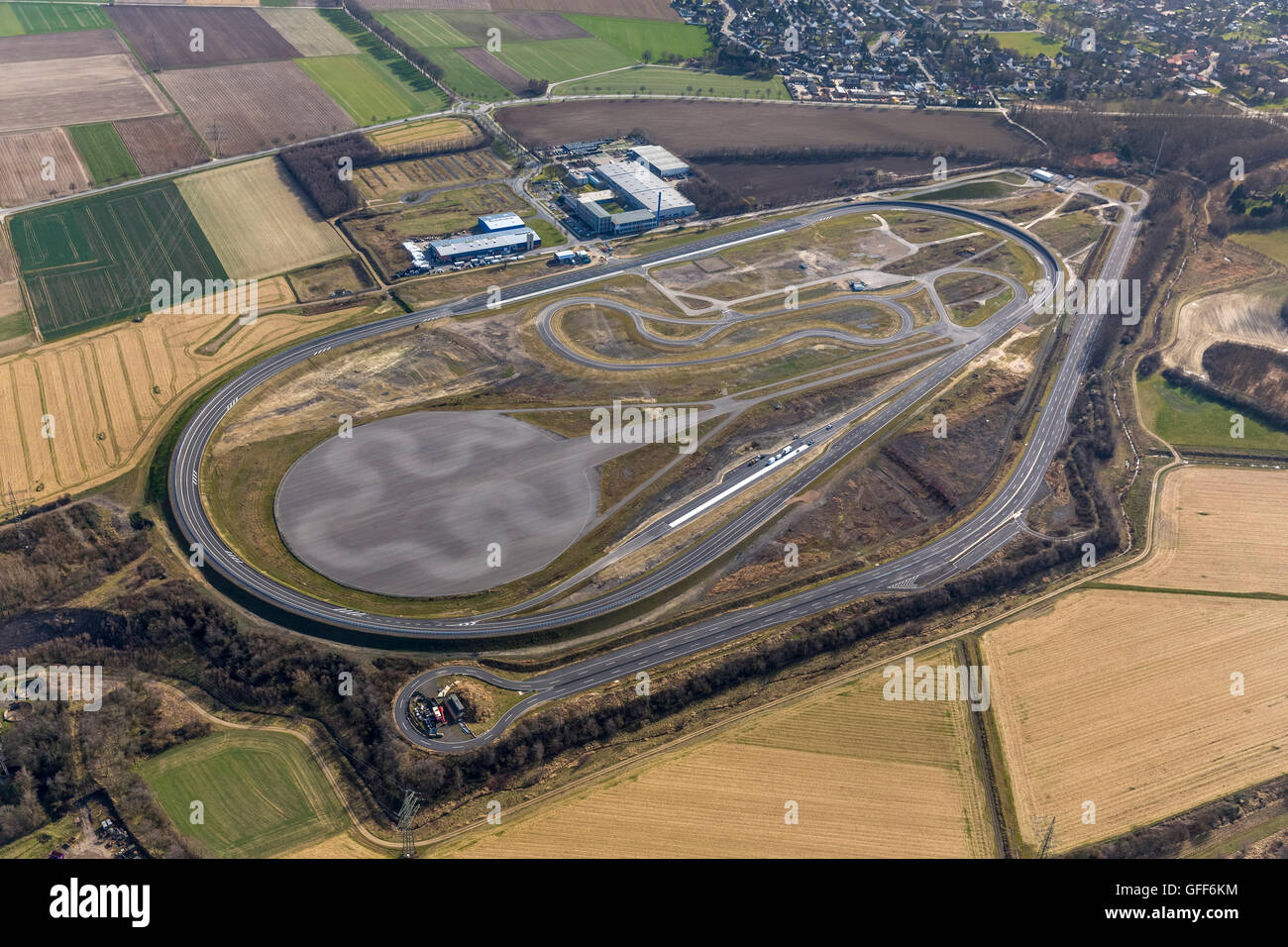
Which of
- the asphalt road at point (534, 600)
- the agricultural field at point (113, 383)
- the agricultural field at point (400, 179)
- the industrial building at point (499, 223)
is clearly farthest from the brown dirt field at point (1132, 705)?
the agricultural field at point (400, 179)

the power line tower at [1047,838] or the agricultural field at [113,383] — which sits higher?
the agricultural field at [113,383]

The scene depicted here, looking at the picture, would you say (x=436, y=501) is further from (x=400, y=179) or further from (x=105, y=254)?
(x=400, y=179)

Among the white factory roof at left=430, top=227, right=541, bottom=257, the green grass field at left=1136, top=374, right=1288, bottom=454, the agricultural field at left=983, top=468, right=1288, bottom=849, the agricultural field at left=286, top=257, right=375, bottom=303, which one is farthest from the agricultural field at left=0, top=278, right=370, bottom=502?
the green grass field at left=1136, top=374, right=1288, bottom=454

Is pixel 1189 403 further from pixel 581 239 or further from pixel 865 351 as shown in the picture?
pixel 581 239

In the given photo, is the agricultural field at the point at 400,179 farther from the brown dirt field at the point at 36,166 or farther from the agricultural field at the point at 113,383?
the brown dirt field at the point at 36,166

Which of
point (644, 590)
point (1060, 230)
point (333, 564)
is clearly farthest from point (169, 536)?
point (1060, 230)

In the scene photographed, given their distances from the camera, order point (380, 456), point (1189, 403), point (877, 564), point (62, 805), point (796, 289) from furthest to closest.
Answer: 1. point (796, 289)
2. point (1189, 403)
3. point (380, 456)
4. point (877, 564)
5. point (62, 805)

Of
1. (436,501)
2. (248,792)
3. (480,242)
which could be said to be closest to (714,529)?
(436,501)
